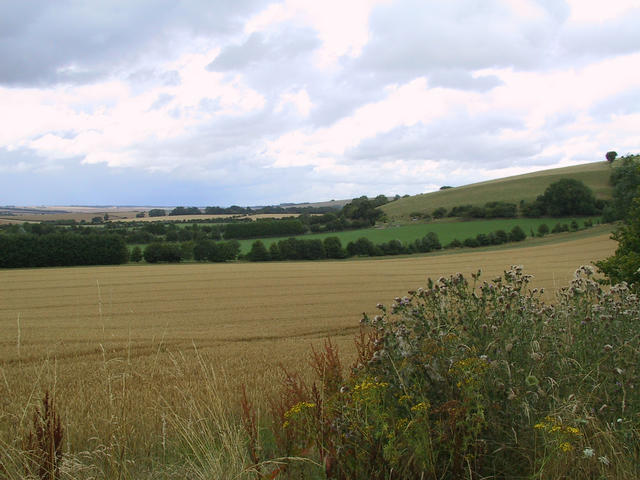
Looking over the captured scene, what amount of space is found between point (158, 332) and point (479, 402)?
46.6 feet

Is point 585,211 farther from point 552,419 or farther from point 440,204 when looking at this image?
point 552,419

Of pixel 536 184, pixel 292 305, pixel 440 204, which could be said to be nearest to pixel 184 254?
pixel 292 305

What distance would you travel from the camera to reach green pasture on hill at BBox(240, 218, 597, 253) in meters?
70.7

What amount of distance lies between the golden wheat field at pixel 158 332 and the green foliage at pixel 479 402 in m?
1.99

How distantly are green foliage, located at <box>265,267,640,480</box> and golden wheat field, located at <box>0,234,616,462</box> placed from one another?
6.53 ft

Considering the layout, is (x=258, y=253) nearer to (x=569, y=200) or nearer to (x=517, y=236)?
(x=517, y=236)

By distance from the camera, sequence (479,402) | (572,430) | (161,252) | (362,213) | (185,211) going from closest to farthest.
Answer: (572,430) → (479,402) → (161,252) → (362,213) → (185,211)

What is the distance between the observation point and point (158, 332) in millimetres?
16172

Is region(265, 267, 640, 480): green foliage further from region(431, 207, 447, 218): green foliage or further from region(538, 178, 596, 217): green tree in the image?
region(431, 207, 447, 218): green foliage

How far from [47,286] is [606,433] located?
4132cm

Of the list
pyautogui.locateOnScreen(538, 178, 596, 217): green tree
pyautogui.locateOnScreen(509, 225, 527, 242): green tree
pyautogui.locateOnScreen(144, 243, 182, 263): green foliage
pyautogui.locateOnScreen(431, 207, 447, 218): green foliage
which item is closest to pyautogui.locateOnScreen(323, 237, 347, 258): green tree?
pyautogui.locateOnScreen(144, 243, 182, 263): green foliage

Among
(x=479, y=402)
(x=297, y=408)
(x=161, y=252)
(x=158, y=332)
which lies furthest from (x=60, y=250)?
(x=479, y=402)

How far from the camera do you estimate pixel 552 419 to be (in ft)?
11.9

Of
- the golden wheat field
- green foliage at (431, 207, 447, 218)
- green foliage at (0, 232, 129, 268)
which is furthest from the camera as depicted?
green foliage at (431, 207, 447, 218)
